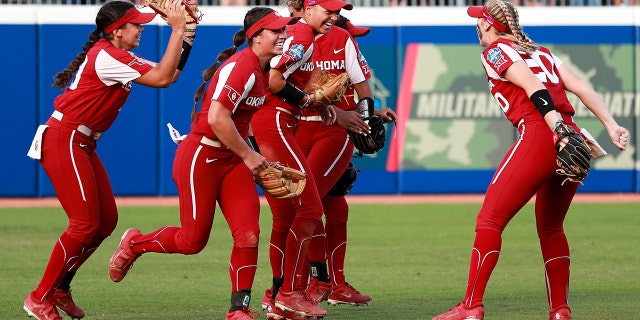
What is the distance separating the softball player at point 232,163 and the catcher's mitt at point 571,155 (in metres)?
1.80

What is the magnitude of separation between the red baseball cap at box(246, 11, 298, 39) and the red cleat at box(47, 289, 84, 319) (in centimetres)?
213

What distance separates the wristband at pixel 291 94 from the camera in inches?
315

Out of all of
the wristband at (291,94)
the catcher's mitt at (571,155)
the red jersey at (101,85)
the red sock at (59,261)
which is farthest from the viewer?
the wristband at (291,94)

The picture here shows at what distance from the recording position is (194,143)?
7.44 m

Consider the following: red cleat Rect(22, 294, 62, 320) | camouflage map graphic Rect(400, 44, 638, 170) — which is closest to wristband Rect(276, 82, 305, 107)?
red cleat Rect(22, 294, 62, 320)

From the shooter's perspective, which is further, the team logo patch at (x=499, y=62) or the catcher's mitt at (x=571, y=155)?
the team logo patch at (x=499, y=62)

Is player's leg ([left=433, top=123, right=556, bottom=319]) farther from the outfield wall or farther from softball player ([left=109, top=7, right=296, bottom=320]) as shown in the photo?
the outfield wall

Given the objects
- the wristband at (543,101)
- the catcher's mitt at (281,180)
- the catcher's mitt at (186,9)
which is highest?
the catcher's mitt at (186,9)

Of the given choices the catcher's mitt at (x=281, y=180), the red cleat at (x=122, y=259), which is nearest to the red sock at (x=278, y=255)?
the catcher's mitt at (x=281, y=180)

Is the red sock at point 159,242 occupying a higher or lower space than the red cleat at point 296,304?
higher

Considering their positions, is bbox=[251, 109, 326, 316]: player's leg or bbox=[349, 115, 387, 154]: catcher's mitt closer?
bbox=[251, 109, 326, 316]: player's leg

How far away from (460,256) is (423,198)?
7685mm

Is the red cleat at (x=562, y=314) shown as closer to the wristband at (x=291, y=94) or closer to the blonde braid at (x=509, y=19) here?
the blonde braid at (x=509, y=19)

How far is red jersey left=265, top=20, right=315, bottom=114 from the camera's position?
316 inches
